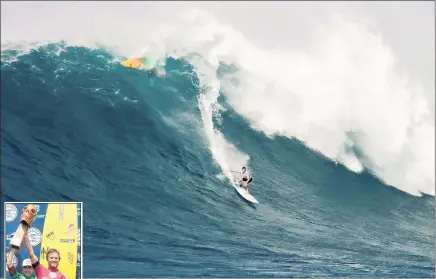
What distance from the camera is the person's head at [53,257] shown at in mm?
3873

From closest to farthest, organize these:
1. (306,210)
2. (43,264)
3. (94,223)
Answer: (43,264), (94,223), (306,210)

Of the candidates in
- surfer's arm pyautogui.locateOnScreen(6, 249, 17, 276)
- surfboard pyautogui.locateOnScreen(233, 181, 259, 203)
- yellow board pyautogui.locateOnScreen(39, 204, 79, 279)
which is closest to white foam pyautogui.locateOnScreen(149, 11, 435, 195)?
surfboard pyautogui.locateOnScreen(233, 181, 259, 203)

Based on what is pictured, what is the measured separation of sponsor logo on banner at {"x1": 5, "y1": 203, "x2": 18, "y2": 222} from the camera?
3953 mm

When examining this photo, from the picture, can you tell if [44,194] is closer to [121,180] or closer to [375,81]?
[121,180]

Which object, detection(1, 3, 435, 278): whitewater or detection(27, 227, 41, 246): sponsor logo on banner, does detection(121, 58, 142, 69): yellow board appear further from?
detection(27, 227, 41, 246): sponsor logo on banner

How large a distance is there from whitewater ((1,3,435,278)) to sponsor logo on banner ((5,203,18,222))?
1.11m

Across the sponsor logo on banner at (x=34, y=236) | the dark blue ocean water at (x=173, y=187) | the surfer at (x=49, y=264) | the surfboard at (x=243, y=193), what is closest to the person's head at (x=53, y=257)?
the surfer at (x=49, y=264)

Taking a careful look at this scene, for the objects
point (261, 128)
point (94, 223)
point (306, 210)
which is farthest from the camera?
point (261, 128)

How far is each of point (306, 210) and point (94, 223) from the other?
7.30ft

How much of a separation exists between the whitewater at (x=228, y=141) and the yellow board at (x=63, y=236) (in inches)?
41.2

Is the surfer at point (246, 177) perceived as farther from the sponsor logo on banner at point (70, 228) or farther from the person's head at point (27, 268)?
the person's head at point (27, 268)

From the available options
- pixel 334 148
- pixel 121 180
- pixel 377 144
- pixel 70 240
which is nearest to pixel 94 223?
pixel 121 180

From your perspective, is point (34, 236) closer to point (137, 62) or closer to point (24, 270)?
point (24, 270)

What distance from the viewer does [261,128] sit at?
5.74 metres
